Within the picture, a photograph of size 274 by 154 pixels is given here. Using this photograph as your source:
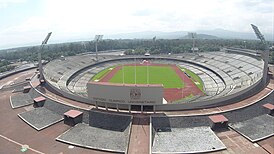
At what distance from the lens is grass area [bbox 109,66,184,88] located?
66.3m

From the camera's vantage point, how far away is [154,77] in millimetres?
74625

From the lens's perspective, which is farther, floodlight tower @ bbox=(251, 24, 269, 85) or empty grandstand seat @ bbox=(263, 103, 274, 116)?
floodlight tower @ bbox=(251, 24, 269, 85)

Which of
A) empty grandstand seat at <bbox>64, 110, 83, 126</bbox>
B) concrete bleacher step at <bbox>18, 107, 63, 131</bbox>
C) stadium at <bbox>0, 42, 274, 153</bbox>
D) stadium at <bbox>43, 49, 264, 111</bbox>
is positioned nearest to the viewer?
stadium at <bbox>0, 42, 274, 153</bbox>

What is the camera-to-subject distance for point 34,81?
60188 mm

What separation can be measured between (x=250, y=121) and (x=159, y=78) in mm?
40119

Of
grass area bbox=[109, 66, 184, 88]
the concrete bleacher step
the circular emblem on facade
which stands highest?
the circular emblem on facade

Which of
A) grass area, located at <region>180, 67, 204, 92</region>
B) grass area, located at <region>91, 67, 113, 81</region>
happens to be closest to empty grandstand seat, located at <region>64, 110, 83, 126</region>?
grass area, located at <region>180, 67, 204, 92</region>

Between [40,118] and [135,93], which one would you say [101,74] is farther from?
[135,93]

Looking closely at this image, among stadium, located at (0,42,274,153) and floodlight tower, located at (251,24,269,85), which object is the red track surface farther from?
floodlight tower, located at (251,24,269,85)

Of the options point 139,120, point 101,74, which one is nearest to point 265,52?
point 139,120

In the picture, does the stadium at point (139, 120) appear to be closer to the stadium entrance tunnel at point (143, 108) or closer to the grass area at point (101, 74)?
the stadium entrance tunnel at point (143, 108)

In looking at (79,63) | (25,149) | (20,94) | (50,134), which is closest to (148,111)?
(50,134)

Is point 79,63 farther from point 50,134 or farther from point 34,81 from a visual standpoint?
point 50,134

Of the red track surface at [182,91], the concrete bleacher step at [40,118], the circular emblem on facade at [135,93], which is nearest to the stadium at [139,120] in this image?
the circular emblem on facade at [135,93]
